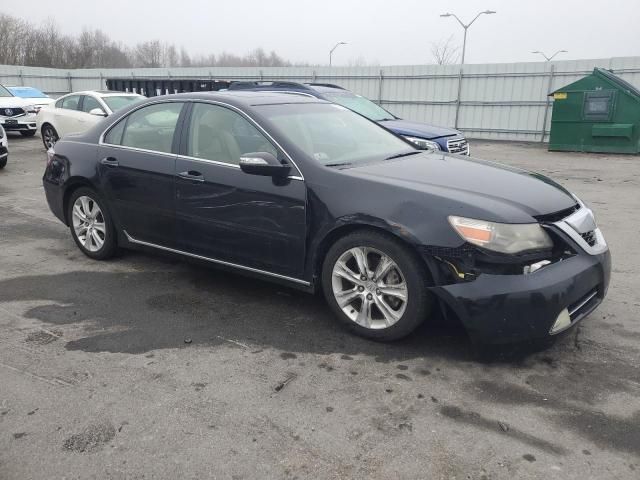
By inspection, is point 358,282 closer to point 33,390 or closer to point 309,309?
point 309,309

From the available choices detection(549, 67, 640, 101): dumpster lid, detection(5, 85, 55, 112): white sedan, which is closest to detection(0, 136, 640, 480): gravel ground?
detection(549, 67, 640, 101): dumpster lid

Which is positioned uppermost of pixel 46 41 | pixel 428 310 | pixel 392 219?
pixel 46 41

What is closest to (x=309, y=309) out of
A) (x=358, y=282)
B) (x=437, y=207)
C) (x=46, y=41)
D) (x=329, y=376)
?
(x=358, y=282)

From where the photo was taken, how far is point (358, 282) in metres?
3.65

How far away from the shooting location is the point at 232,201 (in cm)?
409

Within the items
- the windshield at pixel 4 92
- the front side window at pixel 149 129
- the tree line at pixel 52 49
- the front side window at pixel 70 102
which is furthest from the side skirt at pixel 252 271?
the tree line at pixel 52 49

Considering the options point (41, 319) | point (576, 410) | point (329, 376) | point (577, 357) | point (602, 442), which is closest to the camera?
point (602, 442)

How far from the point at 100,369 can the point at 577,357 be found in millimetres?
2905

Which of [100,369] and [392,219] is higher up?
[392,219]

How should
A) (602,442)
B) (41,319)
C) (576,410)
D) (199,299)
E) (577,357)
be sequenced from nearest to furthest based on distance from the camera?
(602,442)
(576,410)
(577,357)
(41,319)
(199,299)

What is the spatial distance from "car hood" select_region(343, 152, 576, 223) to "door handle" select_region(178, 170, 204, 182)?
119cm

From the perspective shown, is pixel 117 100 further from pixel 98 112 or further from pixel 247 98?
pixel 247 98

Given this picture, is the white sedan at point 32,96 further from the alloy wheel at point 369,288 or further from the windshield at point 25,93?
the alloy wheel at point 369,288

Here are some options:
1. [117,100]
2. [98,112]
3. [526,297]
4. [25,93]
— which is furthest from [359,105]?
[25,93]
